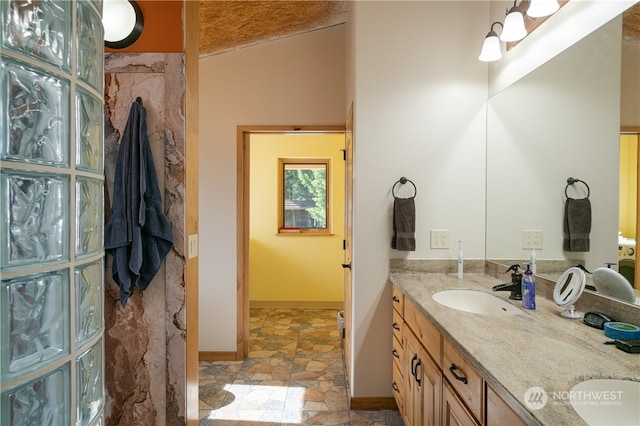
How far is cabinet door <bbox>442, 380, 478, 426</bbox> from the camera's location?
1.05 metres

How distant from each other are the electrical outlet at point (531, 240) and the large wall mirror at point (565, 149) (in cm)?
2

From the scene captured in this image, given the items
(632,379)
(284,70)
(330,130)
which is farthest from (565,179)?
(284,70)

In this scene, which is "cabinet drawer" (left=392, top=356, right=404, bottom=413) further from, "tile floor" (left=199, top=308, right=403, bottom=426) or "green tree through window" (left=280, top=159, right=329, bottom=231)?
"green tree through window" (left=280, top=159, right=329, bottom=231)

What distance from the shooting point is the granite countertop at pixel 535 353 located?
76 centimetres

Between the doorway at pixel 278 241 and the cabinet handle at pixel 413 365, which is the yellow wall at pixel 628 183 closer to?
the cabinet handle at pixel 413 365

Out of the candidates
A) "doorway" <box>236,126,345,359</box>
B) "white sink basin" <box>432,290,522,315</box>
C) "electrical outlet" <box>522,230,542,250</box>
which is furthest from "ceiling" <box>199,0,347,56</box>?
"white sink basin" <box>432,290,522,315</box>

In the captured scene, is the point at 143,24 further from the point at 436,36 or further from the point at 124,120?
the point at 436,36

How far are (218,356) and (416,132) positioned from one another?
2464 mm

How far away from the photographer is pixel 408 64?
84.8 inches

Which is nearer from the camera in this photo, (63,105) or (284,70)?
(63,105)

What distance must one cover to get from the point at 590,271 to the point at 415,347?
80 centimetres

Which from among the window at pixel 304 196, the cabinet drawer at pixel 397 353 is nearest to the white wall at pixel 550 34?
the cabinet drawer at pixel 397 353

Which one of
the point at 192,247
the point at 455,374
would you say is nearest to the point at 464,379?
the point at 455,374

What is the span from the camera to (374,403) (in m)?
2.18
